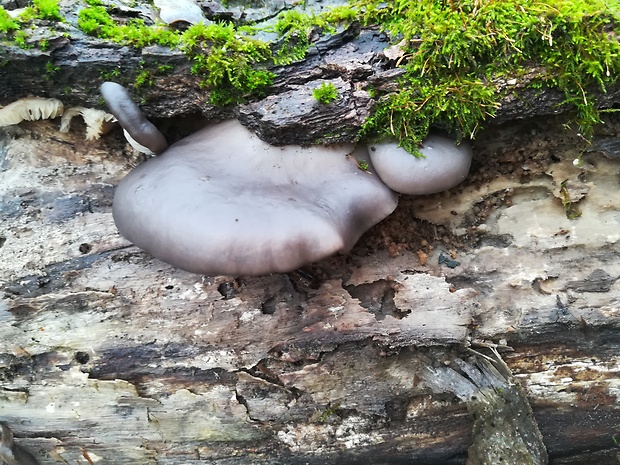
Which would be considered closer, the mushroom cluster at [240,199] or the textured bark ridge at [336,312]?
the mushroom cluster at [240,199]

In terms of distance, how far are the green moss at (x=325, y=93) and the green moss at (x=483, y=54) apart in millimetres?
245

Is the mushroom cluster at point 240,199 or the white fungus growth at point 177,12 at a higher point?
the white fungus growth at point 177,12

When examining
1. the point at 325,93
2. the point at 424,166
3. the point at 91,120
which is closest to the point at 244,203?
the point at 325,93

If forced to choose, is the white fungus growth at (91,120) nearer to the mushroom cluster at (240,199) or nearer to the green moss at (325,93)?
the mushroom cluster at (240,199)

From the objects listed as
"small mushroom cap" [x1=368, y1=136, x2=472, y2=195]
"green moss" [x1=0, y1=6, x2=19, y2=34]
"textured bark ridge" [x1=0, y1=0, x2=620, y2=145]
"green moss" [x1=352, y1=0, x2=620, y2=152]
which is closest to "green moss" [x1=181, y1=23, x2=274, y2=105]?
"textured bark ridge" [x1=0, y1=0, x2=620, y2=145]

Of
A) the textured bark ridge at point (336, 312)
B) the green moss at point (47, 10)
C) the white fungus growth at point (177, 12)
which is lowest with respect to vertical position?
the textured bark ridge at point (336, 312)

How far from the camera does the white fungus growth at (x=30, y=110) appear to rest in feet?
9.45

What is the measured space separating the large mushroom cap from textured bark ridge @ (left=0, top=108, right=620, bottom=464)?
0.42 meters

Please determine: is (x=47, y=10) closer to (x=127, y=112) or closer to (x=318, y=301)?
(x=127, y=112)

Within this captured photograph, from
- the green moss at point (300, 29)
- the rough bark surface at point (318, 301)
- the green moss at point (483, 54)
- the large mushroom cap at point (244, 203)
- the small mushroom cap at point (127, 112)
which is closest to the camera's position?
the large mushroom cap at point (244, 203)

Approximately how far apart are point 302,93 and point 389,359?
1619mm

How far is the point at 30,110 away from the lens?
9.68 ft

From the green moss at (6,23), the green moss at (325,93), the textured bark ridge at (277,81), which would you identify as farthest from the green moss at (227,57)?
the green moss at (6,23)

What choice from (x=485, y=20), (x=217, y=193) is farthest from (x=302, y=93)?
(x=485, y=20)
